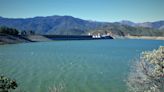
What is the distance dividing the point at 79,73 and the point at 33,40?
107m

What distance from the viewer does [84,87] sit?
28.5m

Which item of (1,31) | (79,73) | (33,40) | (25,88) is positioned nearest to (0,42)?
(1,31)

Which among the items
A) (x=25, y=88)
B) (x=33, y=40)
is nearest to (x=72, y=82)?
(x=25, y=88)

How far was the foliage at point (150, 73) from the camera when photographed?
13.2 metres

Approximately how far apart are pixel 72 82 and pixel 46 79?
3.29 m

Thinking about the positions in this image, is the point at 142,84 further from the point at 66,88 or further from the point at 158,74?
the point at 66,88

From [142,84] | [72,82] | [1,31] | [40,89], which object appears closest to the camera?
[142,84]

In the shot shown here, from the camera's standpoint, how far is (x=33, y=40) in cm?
14212

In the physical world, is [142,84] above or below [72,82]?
above

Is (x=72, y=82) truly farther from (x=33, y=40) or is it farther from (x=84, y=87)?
(x=33, y=40)

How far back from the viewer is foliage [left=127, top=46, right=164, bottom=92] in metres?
13.2

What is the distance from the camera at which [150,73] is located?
1428 centimetres

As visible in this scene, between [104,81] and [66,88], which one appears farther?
[104,81]

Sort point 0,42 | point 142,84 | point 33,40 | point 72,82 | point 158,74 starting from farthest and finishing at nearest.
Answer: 1. point 33,40
2. point 0,42
3. point 72,82
4. point 142,84
5. point 158,74
